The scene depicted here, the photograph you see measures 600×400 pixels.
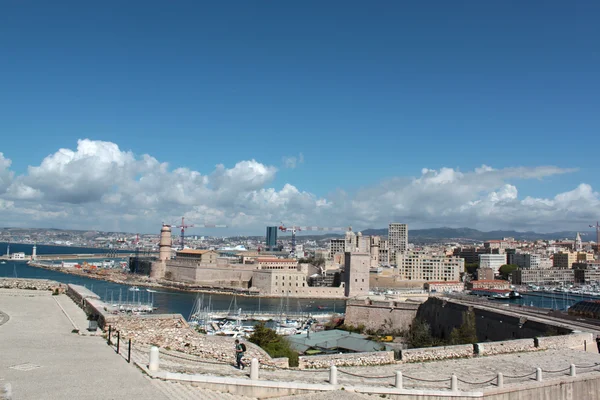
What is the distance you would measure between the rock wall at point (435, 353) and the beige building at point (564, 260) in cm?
8997

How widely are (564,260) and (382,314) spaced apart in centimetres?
8065

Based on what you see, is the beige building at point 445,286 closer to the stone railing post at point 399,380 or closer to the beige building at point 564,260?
the beige building at point 564,260

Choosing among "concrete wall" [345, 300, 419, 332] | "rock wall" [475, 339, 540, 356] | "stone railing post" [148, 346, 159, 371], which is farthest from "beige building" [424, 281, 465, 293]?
"stone railing post" [148, 346, 159, 371]

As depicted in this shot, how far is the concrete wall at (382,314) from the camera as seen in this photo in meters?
21.0

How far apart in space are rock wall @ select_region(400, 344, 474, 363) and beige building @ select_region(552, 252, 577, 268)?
90.0m

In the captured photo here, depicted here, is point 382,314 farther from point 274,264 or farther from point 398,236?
point 398,236

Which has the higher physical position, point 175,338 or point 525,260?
point 175,338

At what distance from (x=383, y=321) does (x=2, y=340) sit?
16.1 metres

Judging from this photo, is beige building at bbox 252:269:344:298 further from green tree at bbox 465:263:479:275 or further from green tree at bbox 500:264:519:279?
green tree at bbox 465:263:479:275

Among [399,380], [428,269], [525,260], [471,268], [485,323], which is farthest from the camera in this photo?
[525,260]

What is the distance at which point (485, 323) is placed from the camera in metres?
16.0

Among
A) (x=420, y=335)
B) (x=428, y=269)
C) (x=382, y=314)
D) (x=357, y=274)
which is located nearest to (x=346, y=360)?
(x=420, y=335)

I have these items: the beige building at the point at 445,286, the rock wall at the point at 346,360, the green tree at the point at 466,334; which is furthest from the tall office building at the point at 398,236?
the rock wall at the point at 346,360

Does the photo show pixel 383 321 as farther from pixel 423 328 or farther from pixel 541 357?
pixel 541 357
